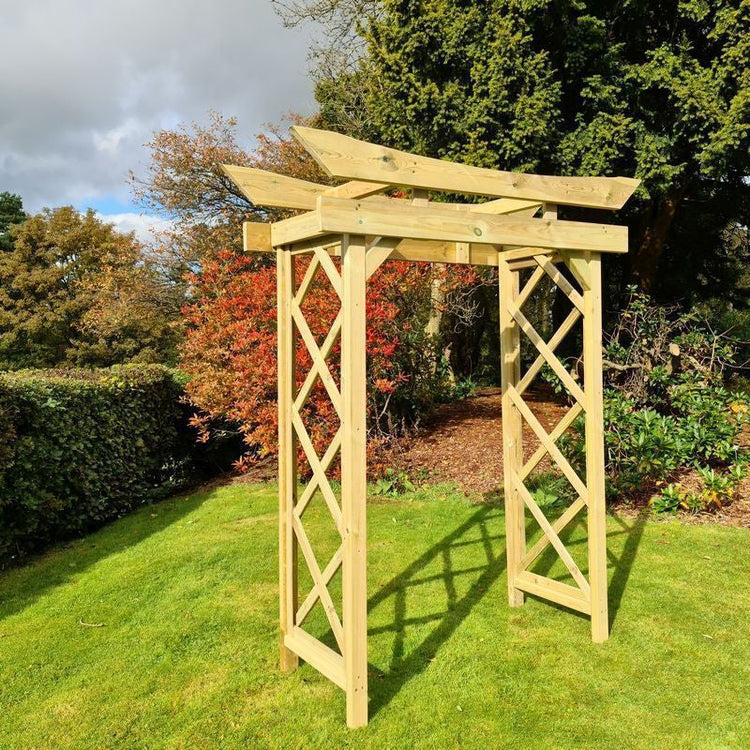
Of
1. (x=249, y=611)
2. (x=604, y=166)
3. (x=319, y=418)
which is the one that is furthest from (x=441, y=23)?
(x=249, y=611)

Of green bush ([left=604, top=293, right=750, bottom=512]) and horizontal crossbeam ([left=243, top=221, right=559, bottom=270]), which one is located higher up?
horizontal crossbeam ([left=243, top=221, right=559, bottom=270])

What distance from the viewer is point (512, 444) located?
439cm

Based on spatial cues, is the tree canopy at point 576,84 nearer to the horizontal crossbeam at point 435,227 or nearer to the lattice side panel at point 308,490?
the horizontal crossbeam at point 435,227

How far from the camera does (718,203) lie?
403 inches

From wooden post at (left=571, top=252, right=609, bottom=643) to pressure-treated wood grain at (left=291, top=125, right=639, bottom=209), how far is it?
38cm

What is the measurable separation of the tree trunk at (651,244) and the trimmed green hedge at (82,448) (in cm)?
724

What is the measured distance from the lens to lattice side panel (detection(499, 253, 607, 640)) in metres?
3.83

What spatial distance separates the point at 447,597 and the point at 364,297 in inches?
103

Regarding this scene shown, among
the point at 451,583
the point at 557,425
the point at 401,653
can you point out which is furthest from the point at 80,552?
the point at 557,425

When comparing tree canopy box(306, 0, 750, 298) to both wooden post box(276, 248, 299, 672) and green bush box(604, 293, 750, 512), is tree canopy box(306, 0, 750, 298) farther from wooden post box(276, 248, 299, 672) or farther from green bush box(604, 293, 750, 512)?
wooden post box(276, 248, 299, 672)

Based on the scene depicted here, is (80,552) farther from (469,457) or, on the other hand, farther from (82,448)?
(469,457)

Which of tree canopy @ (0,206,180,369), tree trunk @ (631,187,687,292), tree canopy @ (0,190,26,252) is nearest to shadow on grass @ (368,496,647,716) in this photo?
tree trunk @ (631,187,687,292)

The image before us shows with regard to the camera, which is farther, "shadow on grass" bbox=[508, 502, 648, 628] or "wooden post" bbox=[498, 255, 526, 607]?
"shadow on grass" bbox=[508, 502, 648, 628]

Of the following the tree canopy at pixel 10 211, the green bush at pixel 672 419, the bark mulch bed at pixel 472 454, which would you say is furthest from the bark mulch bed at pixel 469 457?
the tree canopy at pixel 10 211
